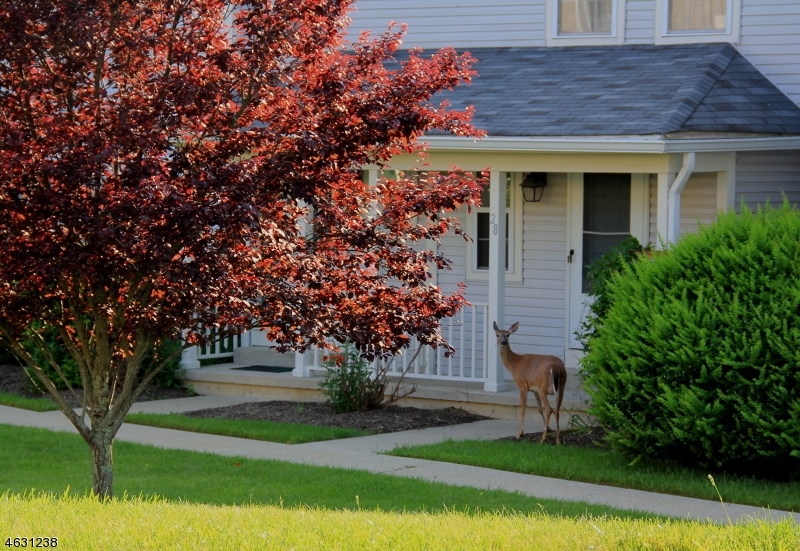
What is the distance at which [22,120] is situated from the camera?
6.57 m

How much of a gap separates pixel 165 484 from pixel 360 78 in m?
3.59

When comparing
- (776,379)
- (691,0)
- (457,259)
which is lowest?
(776,379)

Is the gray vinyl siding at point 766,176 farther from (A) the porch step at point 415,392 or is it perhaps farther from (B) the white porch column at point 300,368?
(B) the white porch column at point 300,368

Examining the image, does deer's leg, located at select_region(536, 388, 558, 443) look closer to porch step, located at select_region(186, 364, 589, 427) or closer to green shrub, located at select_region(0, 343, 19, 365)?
porch step, located at select_region(186, 364, 589, 427)

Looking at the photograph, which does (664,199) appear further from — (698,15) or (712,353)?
(698,15)

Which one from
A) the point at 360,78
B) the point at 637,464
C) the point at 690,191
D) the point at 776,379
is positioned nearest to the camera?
the point at 360,78

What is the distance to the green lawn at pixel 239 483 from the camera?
311 inches

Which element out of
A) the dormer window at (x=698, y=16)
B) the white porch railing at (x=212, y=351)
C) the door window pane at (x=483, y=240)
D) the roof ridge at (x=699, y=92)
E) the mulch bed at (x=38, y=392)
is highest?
the dormer window at (x=698, y=16)

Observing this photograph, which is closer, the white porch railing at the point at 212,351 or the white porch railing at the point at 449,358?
the white porch railing at the point at 449,358

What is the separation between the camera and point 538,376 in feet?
35.3

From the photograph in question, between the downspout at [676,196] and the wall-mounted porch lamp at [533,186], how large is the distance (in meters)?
2.81

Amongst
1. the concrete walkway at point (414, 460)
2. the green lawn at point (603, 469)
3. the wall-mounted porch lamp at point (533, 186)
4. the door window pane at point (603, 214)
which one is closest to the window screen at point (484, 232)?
the wall-mounted porch lamp at point (533, 186)

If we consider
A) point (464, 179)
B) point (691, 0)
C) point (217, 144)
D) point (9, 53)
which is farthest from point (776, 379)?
point (691, 0)

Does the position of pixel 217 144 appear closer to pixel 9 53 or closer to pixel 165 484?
pixel 9 53
